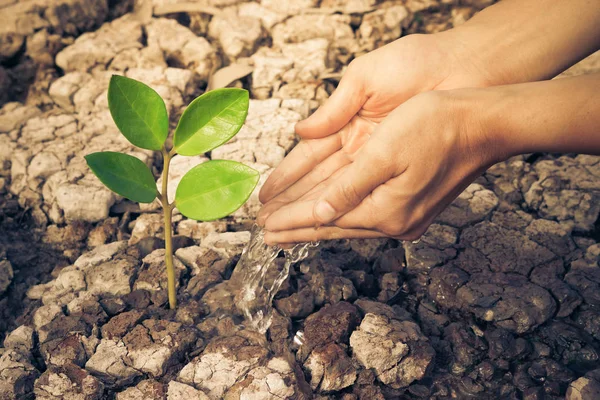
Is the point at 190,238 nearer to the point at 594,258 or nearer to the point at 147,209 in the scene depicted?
the point at 147,209

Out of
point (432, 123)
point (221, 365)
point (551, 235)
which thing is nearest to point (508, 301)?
point (551, 235)

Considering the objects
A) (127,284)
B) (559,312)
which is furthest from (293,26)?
(559,312)

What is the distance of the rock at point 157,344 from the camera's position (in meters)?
1.48

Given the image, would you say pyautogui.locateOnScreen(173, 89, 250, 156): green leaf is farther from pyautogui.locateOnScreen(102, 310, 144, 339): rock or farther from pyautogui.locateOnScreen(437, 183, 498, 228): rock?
pyautogui.locateOnScreen(437, 183, 498, 228): rock

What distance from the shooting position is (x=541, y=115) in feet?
4.29

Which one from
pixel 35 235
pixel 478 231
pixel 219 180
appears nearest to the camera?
pixel 219 180

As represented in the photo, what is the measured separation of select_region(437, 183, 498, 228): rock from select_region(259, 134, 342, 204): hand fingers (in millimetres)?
600

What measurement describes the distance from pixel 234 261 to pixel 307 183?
0.42m

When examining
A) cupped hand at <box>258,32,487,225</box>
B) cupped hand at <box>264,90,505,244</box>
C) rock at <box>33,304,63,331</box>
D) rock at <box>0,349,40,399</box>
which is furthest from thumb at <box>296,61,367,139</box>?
rock at <box>0,349,40,399</box>

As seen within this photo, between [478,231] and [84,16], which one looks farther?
[84,16]

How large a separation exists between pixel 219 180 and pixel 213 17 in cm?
184

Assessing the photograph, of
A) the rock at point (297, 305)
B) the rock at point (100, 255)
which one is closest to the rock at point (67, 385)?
the rock at point (100, 255)

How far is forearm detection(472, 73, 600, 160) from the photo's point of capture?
1.28 metres

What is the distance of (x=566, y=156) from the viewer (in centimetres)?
230
